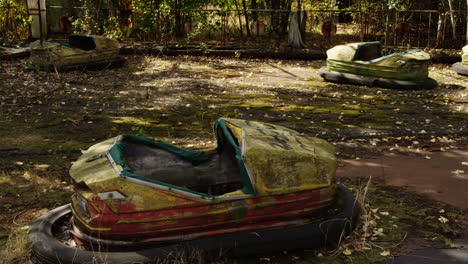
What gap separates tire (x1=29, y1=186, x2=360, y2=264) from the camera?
3010 mm

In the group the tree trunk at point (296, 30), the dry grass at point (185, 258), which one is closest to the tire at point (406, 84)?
the tree trunk at point (296, 30)

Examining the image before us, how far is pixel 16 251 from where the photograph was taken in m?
3.30

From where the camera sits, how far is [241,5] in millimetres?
17500

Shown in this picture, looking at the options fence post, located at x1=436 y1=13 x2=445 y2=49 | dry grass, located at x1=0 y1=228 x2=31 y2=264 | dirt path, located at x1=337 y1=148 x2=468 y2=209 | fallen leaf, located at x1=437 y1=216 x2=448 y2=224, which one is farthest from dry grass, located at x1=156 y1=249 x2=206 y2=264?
fence post, located at x1=436 y1=13 x2=445 y2=49

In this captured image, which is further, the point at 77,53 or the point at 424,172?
the point at 77,53

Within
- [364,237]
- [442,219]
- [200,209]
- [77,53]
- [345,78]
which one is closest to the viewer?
[200,209]

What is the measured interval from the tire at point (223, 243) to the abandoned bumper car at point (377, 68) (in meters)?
6.21

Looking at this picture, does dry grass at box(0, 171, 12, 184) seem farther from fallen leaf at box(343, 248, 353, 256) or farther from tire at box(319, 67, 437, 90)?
tire at box(319, 67, 437, 90)

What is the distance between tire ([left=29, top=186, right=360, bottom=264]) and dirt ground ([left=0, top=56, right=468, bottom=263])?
0.18 metres

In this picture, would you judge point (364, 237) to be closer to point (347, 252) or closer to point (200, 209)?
point (347, 252)

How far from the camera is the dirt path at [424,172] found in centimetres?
456

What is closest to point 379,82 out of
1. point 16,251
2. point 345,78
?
point 345,78

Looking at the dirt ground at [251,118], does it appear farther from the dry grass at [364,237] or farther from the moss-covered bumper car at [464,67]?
the moss-covered bumper car at [464,67]

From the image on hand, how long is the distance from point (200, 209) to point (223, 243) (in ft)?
0.89
